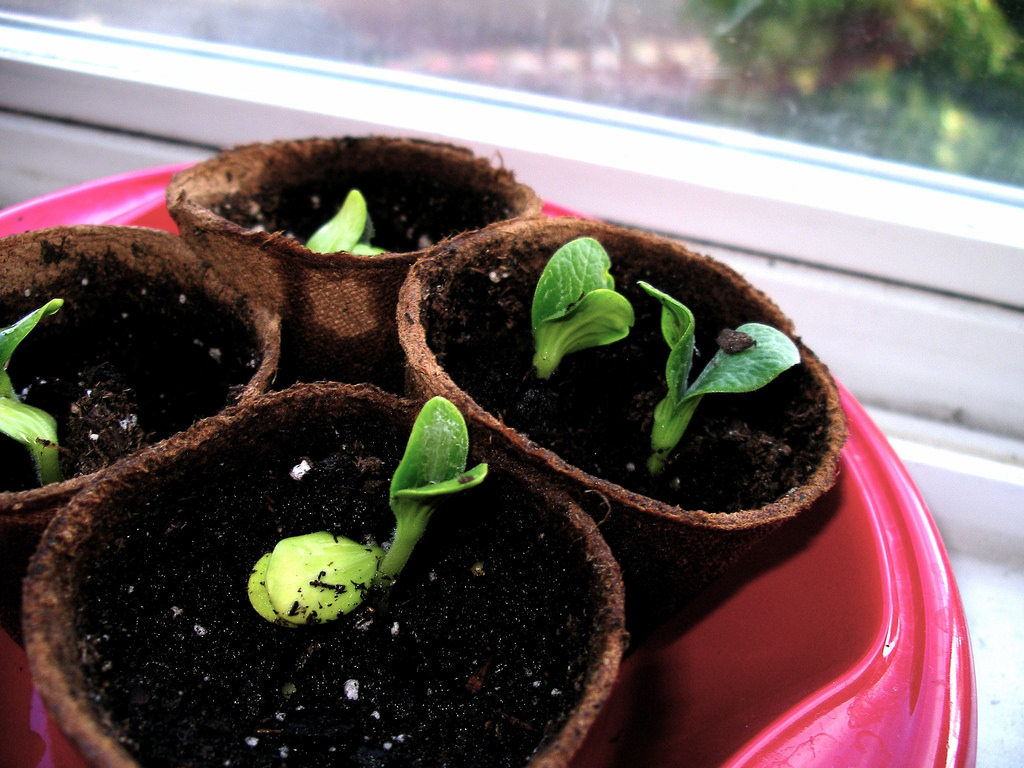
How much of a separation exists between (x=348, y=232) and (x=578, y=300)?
284 mm

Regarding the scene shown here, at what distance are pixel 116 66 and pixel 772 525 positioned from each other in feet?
3.61

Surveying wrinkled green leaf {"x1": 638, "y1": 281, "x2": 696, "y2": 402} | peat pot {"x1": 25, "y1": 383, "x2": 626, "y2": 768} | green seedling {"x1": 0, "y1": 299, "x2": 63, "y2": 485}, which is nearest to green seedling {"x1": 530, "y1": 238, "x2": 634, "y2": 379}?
wrinkled green leaf {"x1": 638, "y1": 281, "x2": 696, "y2": 402}

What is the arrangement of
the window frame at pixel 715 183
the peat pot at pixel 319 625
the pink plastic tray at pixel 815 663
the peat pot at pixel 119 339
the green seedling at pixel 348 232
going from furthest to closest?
1. the window frame at pixel 715 183
2. the green seedling at pixel 348 232
3. the peat pot at pixel 119 339
4. the pink plastic tray at pixel 815 663
5. the peat pot at pixel 319 625

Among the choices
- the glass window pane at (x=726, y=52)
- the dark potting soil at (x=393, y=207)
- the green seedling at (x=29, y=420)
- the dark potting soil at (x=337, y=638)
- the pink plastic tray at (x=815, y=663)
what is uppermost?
the glass window pane at (x=726, y=52)

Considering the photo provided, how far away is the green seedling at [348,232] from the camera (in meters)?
0.71

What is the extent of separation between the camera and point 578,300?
0.59 meters

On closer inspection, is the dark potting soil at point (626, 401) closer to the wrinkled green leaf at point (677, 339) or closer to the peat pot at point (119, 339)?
the wrinkled green leaf at point (677, 339)

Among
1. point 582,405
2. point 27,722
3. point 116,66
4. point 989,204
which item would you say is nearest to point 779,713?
point 582,405

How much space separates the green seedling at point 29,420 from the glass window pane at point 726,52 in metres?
0.73

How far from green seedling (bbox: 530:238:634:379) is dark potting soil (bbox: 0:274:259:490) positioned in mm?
281

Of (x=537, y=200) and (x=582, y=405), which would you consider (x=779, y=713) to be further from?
(x=537, y=200)

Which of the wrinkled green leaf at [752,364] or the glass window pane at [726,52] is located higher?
the glass window pane at [726,52]

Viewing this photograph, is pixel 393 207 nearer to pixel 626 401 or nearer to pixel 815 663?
pixel 626 401

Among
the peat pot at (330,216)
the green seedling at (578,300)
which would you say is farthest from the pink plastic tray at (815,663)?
the peat pot at (330,216)
